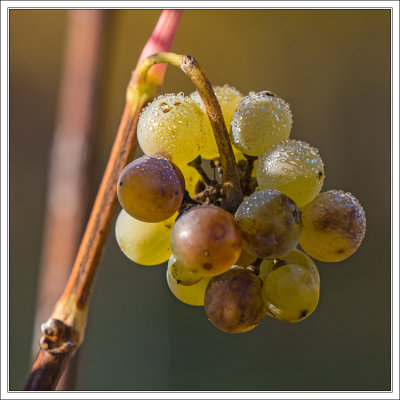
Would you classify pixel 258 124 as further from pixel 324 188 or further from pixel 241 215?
pixel 324 188

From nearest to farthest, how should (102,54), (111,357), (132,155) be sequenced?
(132,155)
(102,54)
(111,357)

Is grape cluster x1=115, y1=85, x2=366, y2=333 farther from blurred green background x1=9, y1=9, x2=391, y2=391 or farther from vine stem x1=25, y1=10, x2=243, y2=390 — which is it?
blurred green background x1=9, y1=9, x2=391, y2=391

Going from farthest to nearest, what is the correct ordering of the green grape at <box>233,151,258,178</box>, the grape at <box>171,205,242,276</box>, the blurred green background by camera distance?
the blurred green background < the green grape at <box>233,151,258,178</box> < the grape at <box>171,205,242,276</box>

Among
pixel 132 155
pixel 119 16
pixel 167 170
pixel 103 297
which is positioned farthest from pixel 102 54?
pixel 103 297

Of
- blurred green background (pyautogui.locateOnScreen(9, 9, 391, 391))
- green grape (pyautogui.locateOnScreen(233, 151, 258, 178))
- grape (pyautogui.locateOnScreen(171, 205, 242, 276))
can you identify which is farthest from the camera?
blurred green background (pyautogui.locateOnScreen(9, 9, 391, 391))

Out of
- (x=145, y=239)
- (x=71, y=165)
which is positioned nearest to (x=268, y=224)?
(x=145, y=239)

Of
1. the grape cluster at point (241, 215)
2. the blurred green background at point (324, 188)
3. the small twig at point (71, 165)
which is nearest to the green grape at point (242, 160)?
the grape cluster at point (241, 215)

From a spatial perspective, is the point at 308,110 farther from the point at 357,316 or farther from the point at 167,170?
the point at 167,170

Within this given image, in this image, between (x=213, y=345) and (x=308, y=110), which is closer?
(x=213, y=345)

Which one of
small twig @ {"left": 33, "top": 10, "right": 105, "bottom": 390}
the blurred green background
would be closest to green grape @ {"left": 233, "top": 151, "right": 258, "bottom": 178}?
small twig @ {"left": 33, "top": 10, "right": 105, "bottom": 390}
